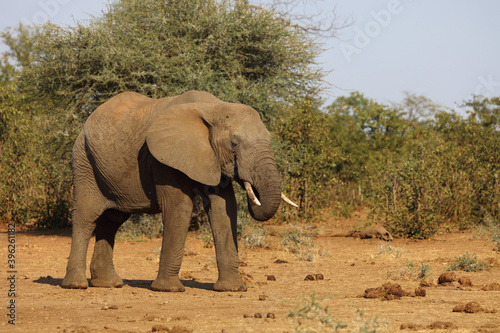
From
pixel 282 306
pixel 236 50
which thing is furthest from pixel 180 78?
pixel 282 306

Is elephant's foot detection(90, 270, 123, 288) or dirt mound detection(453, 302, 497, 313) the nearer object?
dirt mound detection(453, 302, 497, 313)

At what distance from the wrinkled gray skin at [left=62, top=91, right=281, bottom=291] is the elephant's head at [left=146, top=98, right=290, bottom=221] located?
11mm

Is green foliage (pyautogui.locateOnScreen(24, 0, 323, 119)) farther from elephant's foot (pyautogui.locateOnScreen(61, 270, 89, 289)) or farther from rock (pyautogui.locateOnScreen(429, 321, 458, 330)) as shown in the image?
rock (pyautogui.locateOnScreen(429, 321, 458, 330))

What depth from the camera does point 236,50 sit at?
15.7 metres

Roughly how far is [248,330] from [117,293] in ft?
9.42

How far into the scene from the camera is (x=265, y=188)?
24.7ft

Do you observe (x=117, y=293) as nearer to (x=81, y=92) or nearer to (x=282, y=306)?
(x=282, y=306)

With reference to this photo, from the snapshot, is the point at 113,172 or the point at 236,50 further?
the point at 236,50

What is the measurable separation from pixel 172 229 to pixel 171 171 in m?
0.68

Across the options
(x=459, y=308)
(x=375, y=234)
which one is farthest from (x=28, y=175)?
(x=459, y=308)

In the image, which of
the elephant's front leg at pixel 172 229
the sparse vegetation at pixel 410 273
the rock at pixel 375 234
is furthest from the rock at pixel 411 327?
the rock at pixel 375 234

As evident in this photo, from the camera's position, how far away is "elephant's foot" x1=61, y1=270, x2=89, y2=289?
8.50 m

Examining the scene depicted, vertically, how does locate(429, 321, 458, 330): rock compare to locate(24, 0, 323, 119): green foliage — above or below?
below

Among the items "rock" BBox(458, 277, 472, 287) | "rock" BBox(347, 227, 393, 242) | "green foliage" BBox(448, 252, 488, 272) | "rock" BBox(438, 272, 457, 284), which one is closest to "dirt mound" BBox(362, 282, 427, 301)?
"rock" BBox(458, 277, 472, 287)
